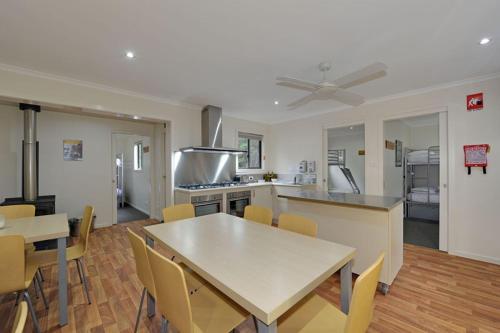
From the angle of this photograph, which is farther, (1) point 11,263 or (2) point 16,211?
(2) point 16,211

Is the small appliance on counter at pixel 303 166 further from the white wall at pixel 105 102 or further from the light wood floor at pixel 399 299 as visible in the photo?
the light wood floor at pixel 399 299

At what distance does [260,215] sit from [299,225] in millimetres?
493

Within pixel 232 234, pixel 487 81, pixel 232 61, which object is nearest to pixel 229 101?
pixel 232 61

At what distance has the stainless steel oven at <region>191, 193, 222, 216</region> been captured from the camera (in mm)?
3613

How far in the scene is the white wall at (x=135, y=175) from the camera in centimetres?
532

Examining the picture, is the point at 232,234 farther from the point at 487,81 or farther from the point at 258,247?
the point at 487,81

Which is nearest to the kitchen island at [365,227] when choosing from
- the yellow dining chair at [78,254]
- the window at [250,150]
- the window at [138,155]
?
the yellow dining chair at [78,254]

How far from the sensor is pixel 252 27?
1.84 meters

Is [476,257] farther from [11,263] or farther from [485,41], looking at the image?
[11,263]

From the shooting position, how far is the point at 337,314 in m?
1.20

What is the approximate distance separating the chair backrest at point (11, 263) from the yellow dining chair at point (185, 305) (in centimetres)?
100

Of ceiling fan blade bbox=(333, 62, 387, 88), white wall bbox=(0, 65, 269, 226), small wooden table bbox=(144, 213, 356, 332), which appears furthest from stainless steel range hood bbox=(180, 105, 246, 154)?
ceiling fan blade bbox=(333, 62, 387, 88)

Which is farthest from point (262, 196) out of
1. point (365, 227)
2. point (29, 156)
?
point (29, 156)

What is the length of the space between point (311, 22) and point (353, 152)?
17.9ft
